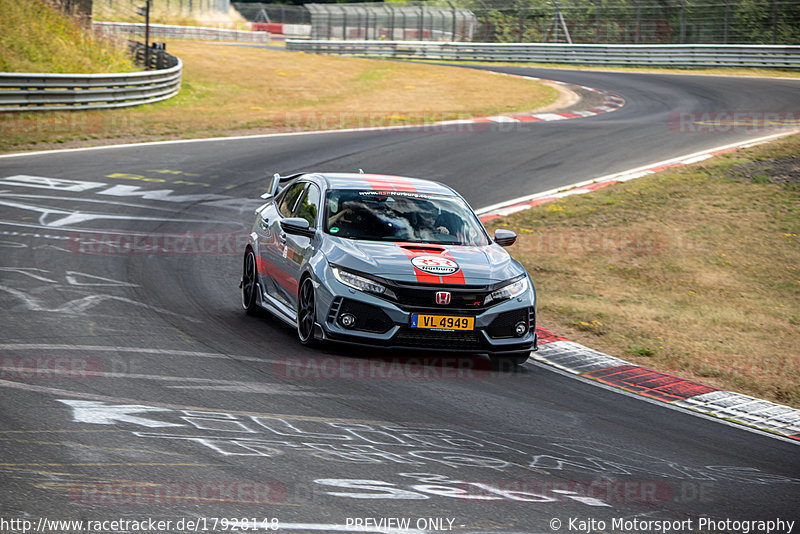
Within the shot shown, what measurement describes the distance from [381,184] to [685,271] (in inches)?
231

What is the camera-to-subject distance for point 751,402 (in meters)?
8.35

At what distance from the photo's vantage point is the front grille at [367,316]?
827cm

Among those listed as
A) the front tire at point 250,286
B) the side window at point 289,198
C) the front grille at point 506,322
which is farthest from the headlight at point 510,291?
the front tire at point 250,286

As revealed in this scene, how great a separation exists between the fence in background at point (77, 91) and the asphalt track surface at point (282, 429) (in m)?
13.4

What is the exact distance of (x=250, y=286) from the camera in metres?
10.3

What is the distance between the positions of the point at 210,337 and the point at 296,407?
7.66 ft

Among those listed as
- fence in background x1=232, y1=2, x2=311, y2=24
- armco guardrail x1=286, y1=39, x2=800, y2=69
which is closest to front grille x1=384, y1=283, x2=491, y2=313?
armco guardrail x1=286, y1=39, x2=800, y2=69

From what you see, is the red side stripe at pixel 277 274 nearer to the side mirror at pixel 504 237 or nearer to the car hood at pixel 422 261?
the car hood at pixel 422 261

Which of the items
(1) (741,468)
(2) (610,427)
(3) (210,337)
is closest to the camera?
(1) (741,468)

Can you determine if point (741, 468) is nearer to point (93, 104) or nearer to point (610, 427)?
point (610, 427)

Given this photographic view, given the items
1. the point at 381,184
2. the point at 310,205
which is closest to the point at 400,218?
the point at 381,184

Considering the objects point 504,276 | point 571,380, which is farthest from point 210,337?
point 571,380

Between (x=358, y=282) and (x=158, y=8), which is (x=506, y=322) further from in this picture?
(x=158, y=8)

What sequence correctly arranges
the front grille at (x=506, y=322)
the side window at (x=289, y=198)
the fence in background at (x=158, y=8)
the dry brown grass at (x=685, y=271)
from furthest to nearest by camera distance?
the fence in background at (x=158, y=8) < the side window at (x=289, y=198) < the dry brown grass at (x=685, y=271) < the front grille at (x=506, y=322)
